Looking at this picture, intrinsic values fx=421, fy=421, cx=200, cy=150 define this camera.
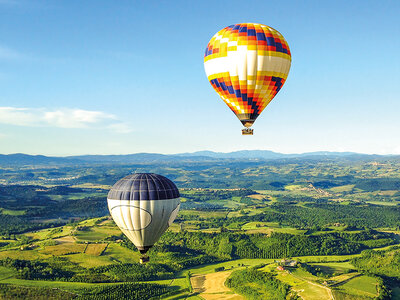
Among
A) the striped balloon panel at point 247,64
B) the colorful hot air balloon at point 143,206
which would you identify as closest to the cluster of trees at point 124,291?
the colorful hot air balloon at point 143,206

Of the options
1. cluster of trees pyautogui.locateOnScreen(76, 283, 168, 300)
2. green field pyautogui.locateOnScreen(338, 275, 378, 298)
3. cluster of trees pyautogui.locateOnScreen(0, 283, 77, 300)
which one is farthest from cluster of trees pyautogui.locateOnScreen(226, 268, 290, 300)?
cluster of trees pyautogui.locateOnScreen(0, 283, 77, 300)

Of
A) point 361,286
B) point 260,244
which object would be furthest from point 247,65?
point 260,244

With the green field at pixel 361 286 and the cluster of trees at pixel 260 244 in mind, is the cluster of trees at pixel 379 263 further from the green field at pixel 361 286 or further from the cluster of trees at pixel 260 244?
the cluster of trees at pixel 260 244

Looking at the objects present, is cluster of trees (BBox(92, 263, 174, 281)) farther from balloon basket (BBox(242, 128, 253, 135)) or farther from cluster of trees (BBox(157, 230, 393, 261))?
balloon basket (BBox(242, 128, 253, 135))

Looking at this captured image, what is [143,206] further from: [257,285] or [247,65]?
[257,285]

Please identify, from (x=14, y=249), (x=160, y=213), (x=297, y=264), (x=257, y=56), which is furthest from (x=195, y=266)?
(x=257, y=56)
